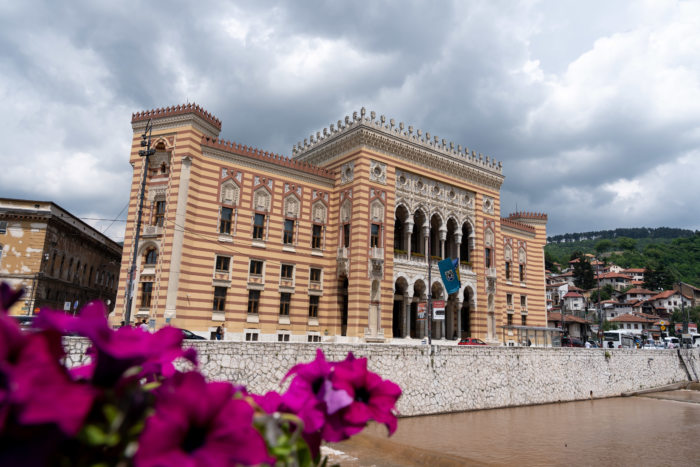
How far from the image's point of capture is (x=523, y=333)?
38.2 m

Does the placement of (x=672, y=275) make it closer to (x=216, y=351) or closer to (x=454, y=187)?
(x=454, y=187)

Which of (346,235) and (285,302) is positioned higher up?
(346,235)

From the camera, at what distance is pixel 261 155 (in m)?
30.3

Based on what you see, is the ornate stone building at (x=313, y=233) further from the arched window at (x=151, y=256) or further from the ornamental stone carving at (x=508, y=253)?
the ornamental stone carving at (x=508, y=253)

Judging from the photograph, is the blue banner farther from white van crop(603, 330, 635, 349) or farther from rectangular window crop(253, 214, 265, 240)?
white van crop(603, 330, 635, 349)

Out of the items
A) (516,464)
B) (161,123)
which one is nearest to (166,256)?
(161,123)

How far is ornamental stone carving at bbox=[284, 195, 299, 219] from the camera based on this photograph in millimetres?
31156

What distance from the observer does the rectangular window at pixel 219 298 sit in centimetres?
2759

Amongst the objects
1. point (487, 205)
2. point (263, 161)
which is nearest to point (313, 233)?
point (263, 161)

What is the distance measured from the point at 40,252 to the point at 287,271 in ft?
61.1

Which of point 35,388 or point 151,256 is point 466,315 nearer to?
point 151,256

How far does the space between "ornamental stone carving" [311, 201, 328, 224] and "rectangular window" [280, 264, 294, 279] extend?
3898 millimetres

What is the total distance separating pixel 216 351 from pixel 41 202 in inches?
992

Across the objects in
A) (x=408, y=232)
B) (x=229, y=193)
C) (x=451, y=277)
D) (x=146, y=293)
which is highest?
(x=229, y=193)
